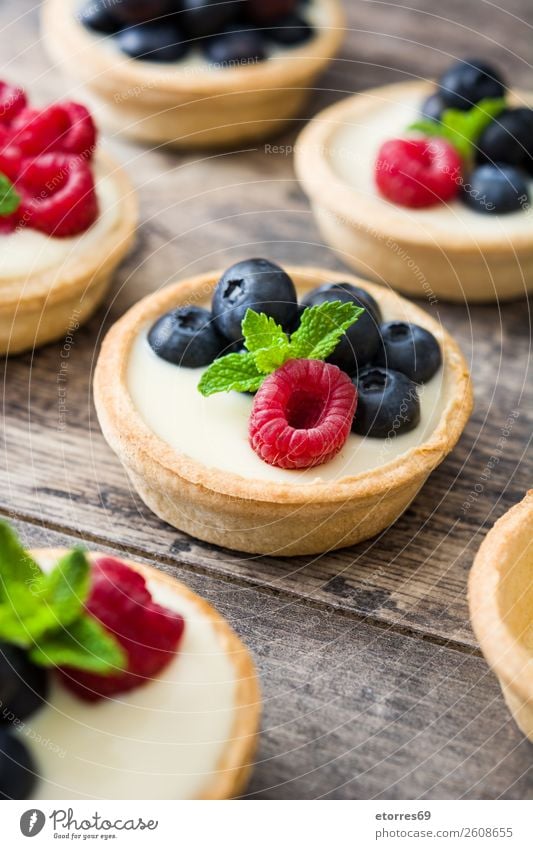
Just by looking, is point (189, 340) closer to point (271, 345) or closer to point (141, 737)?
point (271, 345)

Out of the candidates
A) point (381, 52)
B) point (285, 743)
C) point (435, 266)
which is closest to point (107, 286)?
point (435, 266)

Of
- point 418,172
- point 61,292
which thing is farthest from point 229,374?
point 418,172

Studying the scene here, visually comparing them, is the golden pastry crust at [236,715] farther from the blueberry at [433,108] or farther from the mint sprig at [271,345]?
the blueberry at [433,108]

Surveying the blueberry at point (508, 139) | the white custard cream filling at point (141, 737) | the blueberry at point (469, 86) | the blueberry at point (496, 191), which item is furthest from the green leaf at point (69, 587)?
the blueberry at point (469, 86)

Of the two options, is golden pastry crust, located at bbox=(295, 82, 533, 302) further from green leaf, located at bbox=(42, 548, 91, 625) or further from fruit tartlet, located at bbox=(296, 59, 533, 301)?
green leaf, located at bbox=(42, 548, 91, 625)

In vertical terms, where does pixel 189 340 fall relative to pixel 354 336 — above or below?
below

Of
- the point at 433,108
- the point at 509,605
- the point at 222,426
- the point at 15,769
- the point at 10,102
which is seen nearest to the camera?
the point at 15,769
